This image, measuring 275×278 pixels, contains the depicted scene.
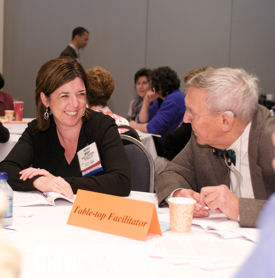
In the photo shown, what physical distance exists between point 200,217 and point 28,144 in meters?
1.09

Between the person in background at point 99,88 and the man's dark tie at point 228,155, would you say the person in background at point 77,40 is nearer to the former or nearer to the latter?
the person in background at point 99,88

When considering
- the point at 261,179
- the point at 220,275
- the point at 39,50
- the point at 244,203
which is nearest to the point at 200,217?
the point at 244,203

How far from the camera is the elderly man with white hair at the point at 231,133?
1.78 m

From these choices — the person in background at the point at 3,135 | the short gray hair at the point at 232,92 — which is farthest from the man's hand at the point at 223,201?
the person in background at the point at 3,135

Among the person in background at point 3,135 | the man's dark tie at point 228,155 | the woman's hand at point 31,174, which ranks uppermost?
the man's dark tie at point 228,155

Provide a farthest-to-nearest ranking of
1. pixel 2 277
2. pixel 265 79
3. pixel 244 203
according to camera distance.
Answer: pixel 265 79 → pixel 244 203 → pixel 2 277

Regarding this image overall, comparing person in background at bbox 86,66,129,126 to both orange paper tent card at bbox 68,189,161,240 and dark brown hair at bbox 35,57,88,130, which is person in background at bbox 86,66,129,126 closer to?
dark brown hair at bbox 35,57,88,130

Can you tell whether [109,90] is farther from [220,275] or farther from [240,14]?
[240,14]

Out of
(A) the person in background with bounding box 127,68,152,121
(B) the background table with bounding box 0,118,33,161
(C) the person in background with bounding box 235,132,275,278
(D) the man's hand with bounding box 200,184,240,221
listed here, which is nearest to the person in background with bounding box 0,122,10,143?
(B) the background table with bounding box 0,118,33,161

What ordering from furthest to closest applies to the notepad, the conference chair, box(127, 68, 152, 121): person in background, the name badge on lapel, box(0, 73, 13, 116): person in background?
box(127, 68, 152, 121): person in background
box(0, 73, 13, 116): person in background
the conference chair
the name badge on lapel
the notepad

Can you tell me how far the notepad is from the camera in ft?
5.53

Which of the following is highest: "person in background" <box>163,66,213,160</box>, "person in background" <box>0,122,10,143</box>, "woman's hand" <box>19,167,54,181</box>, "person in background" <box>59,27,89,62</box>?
"person in background" <box>59,27,89,62</box>

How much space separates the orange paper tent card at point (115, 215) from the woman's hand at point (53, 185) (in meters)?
0.30

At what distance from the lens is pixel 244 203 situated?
1.54 meters
